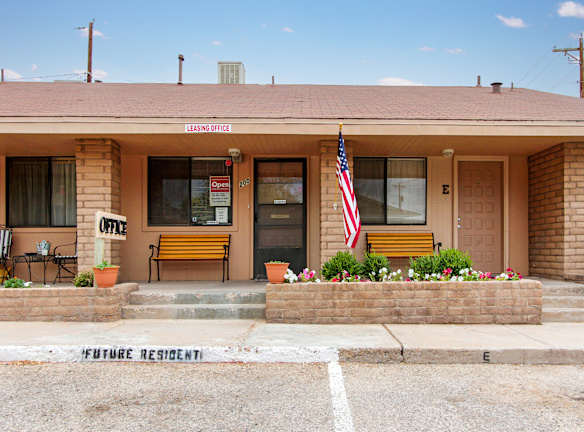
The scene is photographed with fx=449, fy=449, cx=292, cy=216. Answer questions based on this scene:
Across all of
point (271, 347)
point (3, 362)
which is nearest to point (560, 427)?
point (271, 347)

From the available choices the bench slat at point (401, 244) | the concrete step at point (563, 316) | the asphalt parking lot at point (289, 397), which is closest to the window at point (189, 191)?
the bench slat at point (401, 244)

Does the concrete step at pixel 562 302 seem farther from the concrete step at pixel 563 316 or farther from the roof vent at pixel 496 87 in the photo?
the roof vent at pixel 496 87

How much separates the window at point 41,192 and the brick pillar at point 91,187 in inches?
57.3

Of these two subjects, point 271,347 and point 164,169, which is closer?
point 271,347

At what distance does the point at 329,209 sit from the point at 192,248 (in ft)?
9.67

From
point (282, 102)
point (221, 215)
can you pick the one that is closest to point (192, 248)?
point (221, 215)

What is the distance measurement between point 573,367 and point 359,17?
1017 inches

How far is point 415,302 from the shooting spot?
256 inches

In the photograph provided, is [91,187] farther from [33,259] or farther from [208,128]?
[208,128]

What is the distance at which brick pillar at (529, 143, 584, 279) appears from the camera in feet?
27.2

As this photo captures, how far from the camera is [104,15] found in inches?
883

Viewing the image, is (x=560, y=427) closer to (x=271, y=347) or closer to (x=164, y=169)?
(x=271, y=347)

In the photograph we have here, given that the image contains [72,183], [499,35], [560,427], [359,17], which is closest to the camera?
[560,427]

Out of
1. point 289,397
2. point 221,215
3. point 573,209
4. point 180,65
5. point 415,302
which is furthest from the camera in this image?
point 180,65
